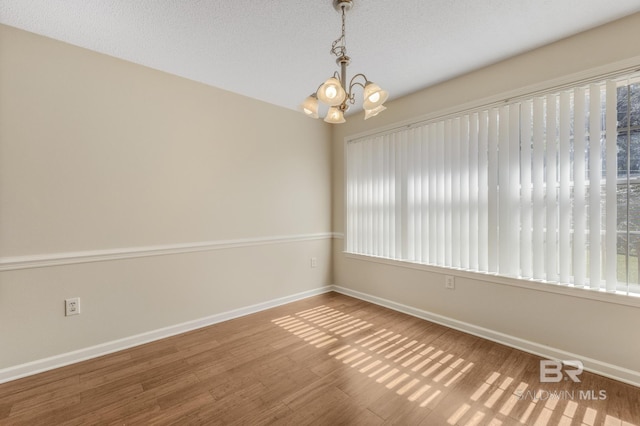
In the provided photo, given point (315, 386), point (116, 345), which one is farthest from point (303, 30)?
point (116, 345)

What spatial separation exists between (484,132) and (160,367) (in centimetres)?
337

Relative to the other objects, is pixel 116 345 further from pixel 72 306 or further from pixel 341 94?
pixel 341 94

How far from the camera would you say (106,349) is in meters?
2.36

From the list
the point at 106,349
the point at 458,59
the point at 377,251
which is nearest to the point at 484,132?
the point at 458,59

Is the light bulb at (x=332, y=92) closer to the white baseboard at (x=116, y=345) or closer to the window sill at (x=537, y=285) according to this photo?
the window sill at (x=537, y=285)

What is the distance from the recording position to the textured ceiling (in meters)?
1.80

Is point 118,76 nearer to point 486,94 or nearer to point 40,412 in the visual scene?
point 40,412

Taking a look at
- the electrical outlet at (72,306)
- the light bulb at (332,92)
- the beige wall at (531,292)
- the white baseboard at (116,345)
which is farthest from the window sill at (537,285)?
the electrical outlet at (72,306)

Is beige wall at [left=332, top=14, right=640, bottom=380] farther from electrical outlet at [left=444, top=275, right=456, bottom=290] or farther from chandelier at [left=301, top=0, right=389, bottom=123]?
chandelier at [left=301, top=0, right=389, bottom=123]

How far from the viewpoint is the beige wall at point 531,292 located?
1.94 m

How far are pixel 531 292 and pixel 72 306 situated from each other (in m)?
3.69

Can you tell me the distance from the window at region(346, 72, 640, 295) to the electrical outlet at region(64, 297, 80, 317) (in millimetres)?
3003

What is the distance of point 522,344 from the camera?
235 cm

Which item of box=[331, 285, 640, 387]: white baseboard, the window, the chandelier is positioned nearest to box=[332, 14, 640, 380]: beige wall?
box=[331, 285, 640, 387]: white baseboard
